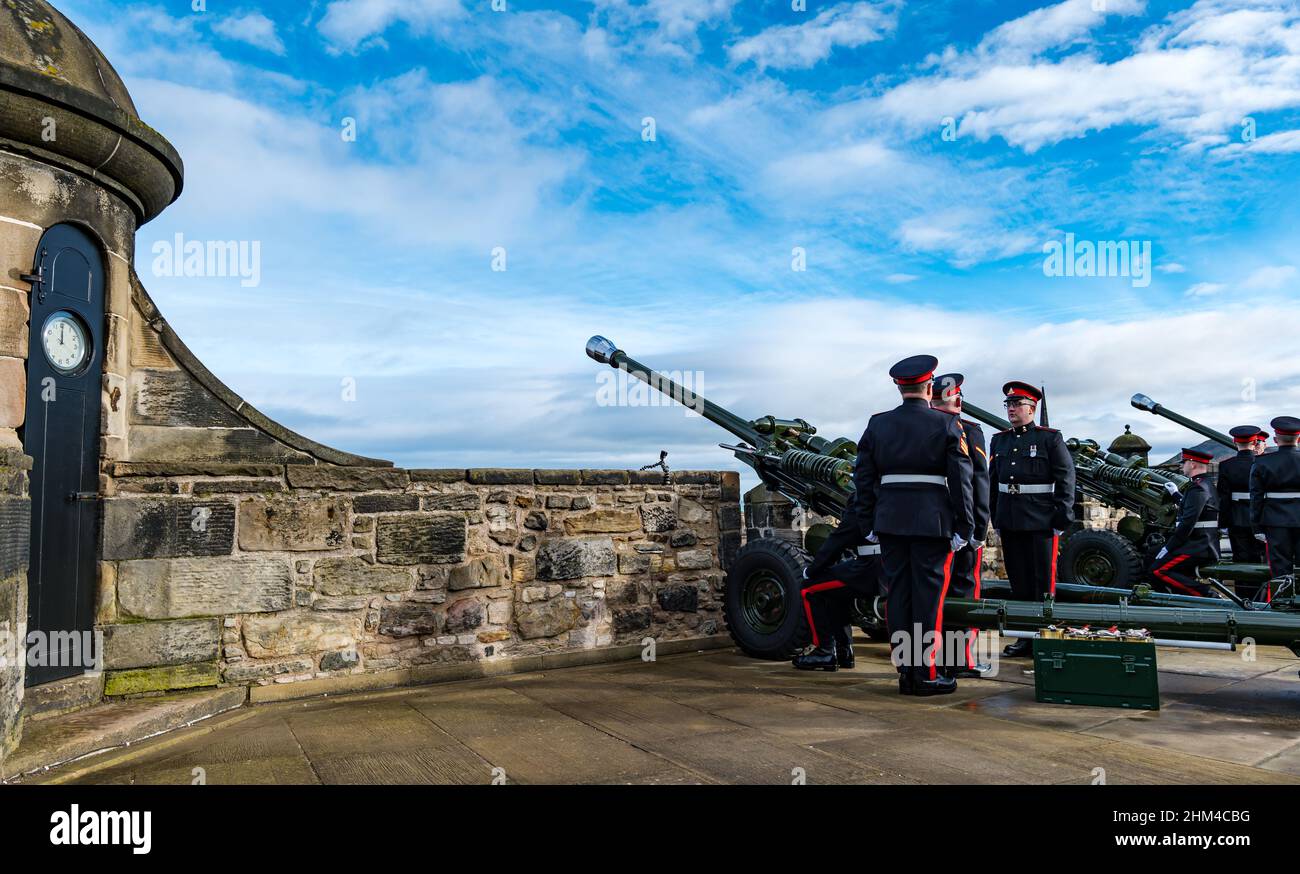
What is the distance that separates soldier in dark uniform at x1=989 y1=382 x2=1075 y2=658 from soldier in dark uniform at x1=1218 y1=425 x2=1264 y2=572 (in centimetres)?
413

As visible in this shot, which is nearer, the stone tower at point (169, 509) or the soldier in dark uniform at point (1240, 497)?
the stone tower at point (169, 509)

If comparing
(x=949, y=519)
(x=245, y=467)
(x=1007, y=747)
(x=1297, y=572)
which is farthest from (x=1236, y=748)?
(x=245, y=467)

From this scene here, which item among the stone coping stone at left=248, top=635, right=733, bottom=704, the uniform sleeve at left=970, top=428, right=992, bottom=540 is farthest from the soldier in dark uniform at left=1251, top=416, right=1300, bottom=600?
the stone coping stone at left=248, top=635, right=733, bottom=704

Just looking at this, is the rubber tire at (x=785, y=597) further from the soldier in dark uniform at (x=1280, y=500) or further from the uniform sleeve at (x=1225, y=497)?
the uniform sleeve at (x=1225, y=497)

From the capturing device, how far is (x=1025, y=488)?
6.81 m

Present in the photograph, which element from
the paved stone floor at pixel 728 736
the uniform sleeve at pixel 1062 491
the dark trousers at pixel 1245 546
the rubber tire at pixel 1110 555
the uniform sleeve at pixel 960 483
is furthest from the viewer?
the dark trousers at pixel 1245 546

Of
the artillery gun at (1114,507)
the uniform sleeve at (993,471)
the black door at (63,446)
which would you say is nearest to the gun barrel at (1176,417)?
the artillery gun at (1114,507)

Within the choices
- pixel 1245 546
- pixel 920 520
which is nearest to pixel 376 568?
pixel 920 520

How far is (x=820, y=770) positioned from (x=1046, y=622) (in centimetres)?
241

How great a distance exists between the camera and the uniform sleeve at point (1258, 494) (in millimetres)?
8512

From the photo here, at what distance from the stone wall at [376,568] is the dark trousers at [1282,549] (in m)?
5.57

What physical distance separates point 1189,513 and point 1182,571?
633 millimetres

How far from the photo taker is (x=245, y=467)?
5.38 m

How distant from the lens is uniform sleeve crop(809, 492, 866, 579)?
597 centimetres
